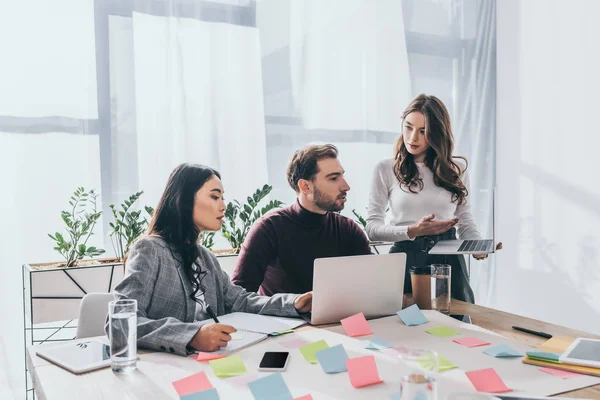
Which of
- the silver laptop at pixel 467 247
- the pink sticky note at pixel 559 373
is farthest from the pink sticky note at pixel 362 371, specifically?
the silver laptop at pixel 467 247

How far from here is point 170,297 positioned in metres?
1.50

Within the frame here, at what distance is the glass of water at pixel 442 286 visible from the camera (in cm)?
163

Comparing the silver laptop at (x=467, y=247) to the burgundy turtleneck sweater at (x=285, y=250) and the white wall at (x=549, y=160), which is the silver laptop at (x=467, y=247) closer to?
the burgundy turtleneck sweater at (x=285, y=250)

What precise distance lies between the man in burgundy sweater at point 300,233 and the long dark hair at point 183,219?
0.39m

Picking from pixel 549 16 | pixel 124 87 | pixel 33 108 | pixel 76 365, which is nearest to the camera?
pixel 76 365

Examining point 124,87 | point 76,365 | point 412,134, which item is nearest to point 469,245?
point 412,134

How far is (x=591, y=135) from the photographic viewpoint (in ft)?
11.2

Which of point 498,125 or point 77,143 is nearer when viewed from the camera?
point 77,143

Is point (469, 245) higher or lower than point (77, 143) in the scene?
lower

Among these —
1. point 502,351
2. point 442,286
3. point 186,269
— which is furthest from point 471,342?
point 186,269

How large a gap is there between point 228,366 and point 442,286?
0.78 m

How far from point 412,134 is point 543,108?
1.98 metres

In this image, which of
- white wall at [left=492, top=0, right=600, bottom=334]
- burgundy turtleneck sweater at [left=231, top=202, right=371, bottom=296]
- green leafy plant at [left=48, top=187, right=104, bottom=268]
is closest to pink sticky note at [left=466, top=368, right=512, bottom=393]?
burgundy turtleneck sweater at [left=231, top=202, right=371, bottom=296]

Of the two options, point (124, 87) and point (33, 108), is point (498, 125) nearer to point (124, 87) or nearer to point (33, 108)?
point (124, 87)
